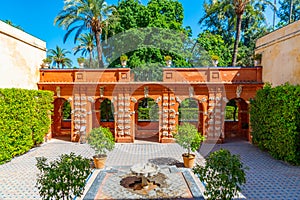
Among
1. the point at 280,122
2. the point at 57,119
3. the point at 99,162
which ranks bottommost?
the point at 99,162

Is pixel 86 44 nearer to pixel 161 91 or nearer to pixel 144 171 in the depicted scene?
pixel 161 91

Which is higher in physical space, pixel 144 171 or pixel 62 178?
pixel 62 178

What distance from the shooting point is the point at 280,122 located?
463 inches

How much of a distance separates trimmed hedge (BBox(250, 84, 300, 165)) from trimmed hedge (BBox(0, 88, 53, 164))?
521 inches

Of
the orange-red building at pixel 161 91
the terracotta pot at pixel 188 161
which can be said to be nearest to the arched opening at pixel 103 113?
the orange-red building at pixel 161 91

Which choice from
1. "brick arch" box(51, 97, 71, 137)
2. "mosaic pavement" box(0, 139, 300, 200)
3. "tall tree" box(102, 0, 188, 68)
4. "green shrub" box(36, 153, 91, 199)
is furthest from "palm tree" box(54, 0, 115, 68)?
"green shrub" box(36, 153, 91, 199)

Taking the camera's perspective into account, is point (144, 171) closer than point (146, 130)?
Yes

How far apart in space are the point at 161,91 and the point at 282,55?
764 centimetres

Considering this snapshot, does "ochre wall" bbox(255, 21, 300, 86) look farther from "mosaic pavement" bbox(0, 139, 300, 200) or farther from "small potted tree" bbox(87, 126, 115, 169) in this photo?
"small potted tree" bbox(87, 126, 115, 169)

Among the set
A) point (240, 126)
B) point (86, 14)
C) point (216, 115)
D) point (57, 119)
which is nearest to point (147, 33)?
point (86, 14)

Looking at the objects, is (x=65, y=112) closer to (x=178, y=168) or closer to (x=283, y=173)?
(x=178, y=168)

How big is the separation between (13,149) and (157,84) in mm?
9095

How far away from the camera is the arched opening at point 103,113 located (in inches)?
726

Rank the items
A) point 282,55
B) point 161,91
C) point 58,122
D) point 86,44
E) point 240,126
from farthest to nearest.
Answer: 1. point 86,44
2. point 58,122
3. point 240,126
4. point 161,91
5. point 282,55
